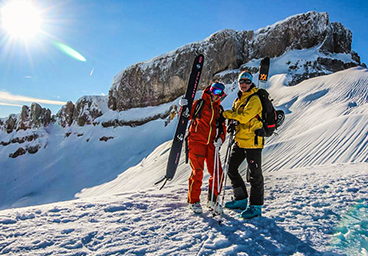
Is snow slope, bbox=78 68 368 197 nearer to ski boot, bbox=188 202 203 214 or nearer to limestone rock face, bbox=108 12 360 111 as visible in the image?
ski boot, bbox=188 202 203 214

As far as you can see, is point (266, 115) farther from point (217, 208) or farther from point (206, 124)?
point (217, 208)

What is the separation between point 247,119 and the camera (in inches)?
114

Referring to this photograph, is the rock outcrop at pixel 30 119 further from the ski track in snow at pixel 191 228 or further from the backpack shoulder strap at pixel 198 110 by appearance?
the backpack shoulder strap at pixel 198 110

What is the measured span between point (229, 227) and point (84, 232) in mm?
1792

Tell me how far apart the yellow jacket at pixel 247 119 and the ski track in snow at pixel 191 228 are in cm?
106

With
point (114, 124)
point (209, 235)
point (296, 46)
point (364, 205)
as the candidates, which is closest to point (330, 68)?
point (296, 46)

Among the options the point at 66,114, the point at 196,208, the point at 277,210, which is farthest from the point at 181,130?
the point at 66,114

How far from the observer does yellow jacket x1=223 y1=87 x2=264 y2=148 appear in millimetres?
2893

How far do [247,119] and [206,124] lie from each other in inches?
29.7

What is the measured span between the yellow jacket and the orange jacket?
38 centimetres

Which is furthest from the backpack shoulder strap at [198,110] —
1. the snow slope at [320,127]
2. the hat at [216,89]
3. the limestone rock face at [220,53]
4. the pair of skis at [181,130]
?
the limestone rock face at [220,53]

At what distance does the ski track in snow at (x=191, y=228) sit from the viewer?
2.15 metres

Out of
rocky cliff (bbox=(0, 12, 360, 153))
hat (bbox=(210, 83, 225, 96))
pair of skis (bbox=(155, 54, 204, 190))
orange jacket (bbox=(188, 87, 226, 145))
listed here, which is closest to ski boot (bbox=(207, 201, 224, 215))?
orange jacket (bbox=(188, 87, 226, 145))

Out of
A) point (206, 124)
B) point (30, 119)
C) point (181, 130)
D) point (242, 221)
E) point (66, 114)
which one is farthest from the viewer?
point (30, 119)
